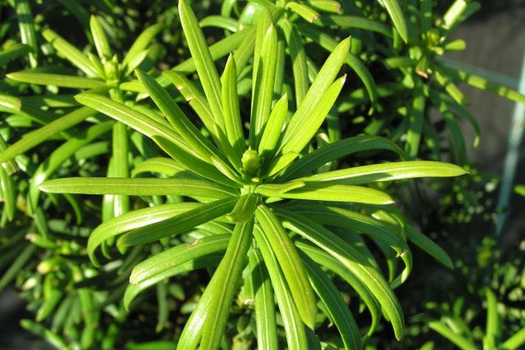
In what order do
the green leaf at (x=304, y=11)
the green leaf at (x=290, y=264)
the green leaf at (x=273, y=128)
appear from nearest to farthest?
the green leaf at (x=290, y=264)
the green leaf at (x=273, y=128)
the green leaf at (x=304, y=11)

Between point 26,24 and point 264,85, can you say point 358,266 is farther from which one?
point 26,24

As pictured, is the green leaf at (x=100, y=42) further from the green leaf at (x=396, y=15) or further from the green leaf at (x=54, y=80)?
the green leaf at (x=396, y=15)

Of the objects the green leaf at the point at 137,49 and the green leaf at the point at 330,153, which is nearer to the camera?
the green leaf at the point at 330,153

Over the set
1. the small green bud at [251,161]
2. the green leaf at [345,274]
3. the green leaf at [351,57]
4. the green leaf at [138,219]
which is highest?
the green leaf at [351,57]

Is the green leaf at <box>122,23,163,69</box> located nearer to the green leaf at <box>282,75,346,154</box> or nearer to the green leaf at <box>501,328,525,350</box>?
the green leaf at <box>282,75,346,154</box>

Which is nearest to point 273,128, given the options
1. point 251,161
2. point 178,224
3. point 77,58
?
point 251,161

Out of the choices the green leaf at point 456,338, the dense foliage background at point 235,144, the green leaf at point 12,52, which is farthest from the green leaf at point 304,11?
the green leaf at point 456,338

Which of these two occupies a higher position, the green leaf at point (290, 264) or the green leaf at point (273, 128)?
the green leaf at point (273, 128)
